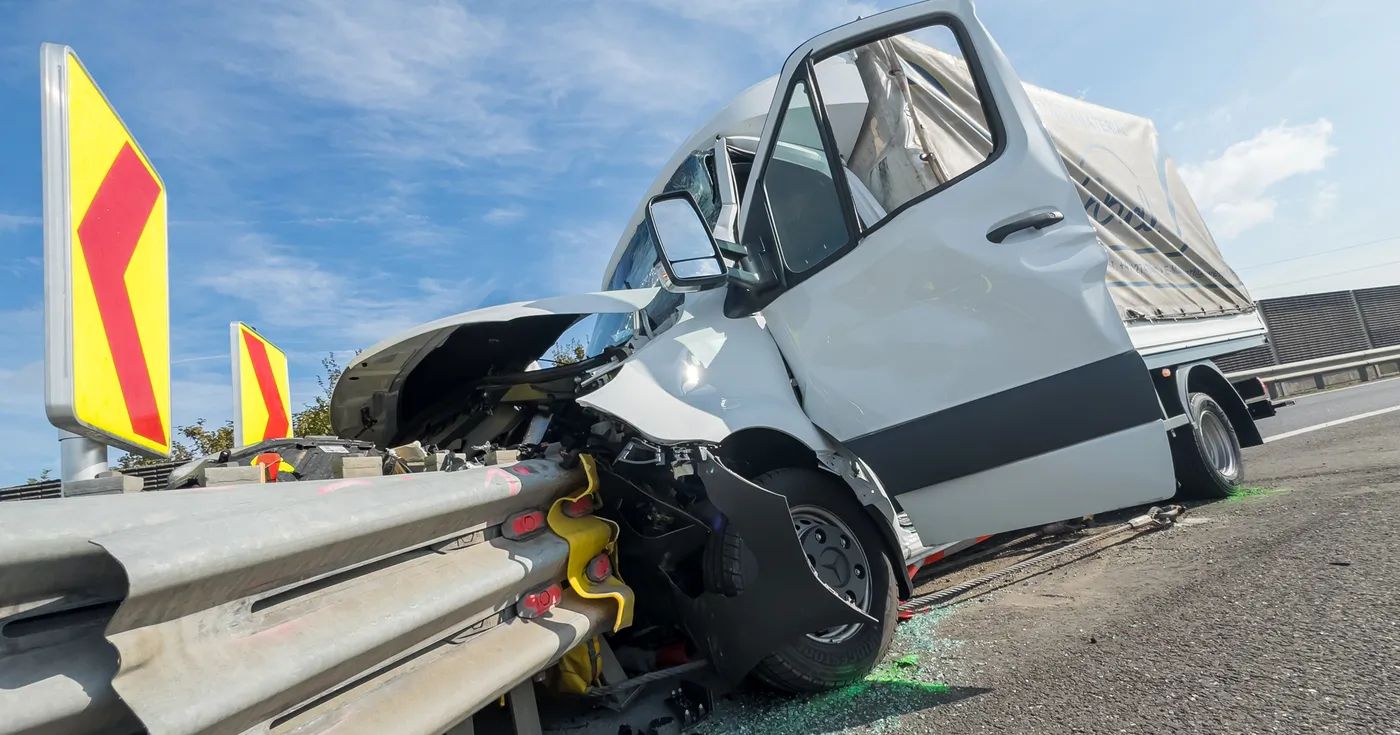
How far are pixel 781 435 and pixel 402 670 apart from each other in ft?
5.45

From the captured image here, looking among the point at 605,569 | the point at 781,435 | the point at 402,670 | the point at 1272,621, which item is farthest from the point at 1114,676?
the point at 402,670

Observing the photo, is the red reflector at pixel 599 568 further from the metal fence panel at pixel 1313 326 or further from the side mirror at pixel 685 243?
the metal fence panel at pixel 1313 326

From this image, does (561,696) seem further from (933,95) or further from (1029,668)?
(933,95)

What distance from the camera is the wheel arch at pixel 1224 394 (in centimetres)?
536

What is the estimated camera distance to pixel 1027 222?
2.79 m

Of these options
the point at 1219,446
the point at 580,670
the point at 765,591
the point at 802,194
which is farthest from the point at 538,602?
the point at 1219,446

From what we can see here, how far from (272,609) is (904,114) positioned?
303cm

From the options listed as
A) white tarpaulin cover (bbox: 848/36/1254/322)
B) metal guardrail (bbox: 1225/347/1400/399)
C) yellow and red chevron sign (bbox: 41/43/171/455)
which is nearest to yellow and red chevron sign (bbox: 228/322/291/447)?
yellow and red chevron sign (bbox: 41/43/171/455)

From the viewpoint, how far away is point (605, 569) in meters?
2.63

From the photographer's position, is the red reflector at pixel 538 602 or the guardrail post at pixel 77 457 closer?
the guardrail post at pixel 77 457

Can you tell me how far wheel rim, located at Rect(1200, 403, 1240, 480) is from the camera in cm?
538

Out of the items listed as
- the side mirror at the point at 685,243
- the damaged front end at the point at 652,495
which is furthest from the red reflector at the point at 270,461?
the side mirror at the point at 685,243

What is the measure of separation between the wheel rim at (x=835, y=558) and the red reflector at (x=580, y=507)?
2.54 ft

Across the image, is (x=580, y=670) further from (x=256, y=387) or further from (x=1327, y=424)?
(x=1327, y=424)
